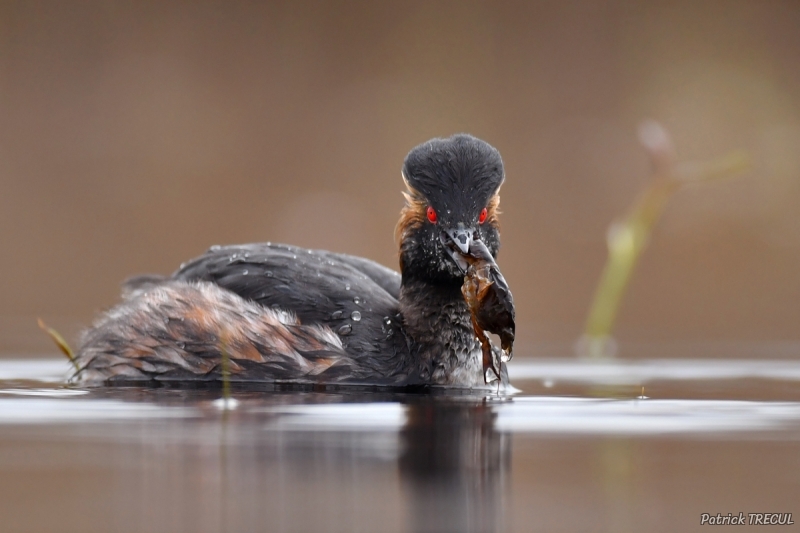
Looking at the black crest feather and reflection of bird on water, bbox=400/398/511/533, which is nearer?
reflection of bird on water, bbox=400/398/511/533

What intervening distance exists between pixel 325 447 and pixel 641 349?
550 centimetres

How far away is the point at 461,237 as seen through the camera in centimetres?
634

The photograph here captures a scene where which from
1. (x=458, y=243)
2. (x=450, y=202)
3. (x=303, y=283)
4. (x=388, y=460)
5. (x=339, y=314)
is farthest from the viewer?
(x=303, y=283)

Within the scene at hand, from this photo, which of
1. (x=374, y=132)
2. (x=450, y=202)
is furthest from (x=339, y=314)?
(x=374, y=132)

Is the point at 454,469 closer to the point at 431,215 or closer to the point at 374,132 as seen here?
the point at 431,215

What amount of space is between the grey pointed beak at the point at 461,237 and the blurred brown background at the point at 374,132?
18.7 feet

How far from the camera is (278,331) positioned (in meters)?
6.57

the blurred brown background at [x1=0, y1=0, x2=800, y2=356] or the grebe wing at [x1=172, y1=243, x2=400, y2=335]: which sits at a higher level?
the blurred brown background at [x1=0, y1=0, x2=800, y2=356]

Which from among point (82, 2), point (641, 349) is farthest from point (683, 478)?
point (82, 2)

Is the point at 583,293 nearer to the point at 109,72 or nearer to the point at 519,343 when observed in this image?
the point at 519,343

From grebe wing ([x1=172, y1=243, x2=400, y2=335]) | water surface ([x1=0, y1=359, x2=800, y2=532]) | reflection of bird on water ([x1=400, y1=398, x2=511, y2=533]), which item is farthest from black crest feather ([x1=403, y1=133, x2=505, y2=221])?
reflection of bird on water ([x1=400, y1=398, x2=511, y2=533])

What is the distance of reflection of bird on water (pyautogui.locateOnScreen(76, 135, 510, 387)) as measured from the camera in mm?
6504

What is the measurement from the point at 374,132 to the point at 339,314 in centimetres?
726

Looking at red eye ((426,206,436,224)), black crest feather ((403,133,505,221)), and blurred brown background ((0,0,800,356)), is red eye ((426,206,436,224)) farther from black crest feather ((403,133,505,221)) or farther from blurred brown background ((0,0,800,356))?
blurred brown background ((0,0,800,356))
